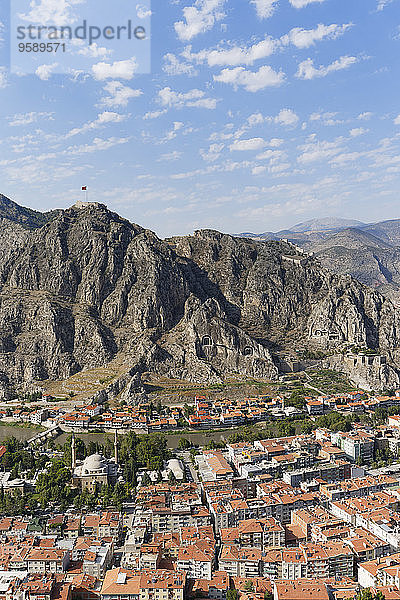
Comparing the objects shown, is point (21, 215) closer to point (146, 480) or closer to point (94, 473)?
point (94, 473)

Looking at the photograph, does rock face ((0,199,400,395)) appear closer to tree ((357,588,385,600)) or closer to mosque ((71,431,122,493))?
mosque ((71,431,122,493))

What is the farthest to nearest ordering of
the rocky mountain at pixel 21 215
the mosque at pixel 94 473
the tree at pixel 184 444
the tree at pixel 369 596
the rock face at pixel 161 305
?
the rocky mountain at pixel 21 215 → the rock face at pixel 161 305 → the tree at pixel 184 444 → the mosque at pixel 94 473 → the tree at pixel 369 596

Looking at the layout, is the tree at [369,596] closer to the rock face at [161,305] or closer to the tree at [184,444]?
the tree at [184,444]

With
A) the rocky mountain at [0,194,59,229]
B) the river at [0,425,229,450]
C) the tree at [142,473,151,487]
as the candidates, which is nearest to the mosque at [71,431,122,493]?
the tree at [142,473,151,487]

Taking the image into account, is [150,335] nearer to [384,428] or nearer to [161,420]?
[161,420]

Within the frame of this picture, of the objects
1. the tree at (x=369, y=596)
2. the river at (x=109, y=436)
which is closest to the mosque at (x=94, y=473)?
the river at (x=109, y=436)

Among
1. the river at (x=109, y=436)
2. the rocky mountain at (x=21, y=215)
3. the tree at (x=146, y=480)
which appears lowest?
the river at (x=109, y=436)

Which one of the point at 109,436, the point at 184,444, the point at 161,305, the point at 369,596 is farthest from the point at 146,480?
the point at 161,305

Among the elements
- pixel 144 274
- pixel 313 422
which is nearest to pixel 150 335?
pixel 144 274
